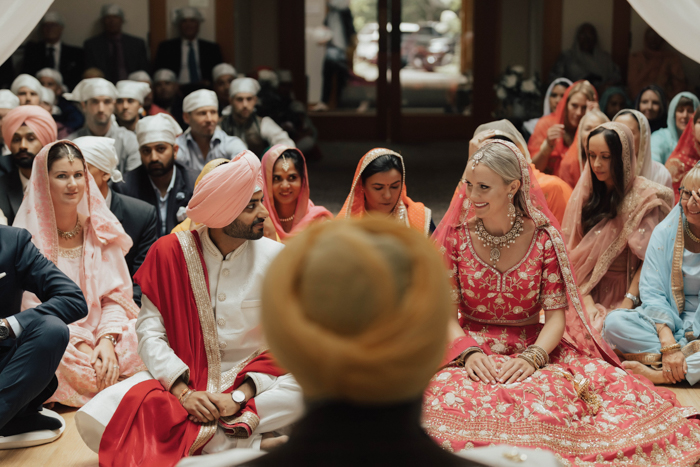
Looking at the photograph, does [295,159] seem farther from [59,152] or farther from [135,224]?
[59,152]

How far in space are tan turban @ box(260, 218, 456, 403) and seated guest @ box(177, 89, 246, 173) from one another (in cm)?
470

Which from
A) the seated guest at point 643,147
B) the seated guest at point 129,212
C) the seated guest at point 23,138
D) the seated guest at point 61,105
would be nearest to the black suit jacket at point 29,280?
the seated guest at point 129,212

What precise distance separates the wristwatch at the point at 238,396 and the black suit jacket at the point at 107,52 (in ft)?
21.1

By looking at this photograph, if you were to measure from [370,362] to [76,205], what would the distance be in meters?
2.93

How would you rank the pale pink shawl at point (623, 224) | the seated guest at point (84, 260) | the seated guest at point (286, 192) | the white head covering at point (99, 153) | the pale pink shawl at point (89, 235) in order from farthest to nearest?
the white head covering at point (99, 153), the seated guest at point (286, 192), the pale pink shawl at point (623, 224), the pale pink shawl at point (89, 235), the seated guest at point (84, 260)

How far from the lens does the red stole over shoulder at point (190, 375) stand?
2.46 m

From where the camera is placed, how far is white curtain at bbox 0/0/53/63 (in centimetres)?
319

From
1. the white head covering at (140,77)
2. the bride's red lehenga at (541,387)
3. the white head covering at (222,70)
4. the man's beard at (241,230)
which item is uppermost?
the white head covering at (222,70)

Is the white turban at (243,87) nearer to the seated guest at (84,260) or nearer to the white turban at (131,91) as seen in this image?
the white turban at (131,91)

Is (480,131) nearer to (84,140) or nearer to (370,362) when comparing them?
(84,140)

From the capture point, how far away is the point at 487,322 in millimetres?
2914

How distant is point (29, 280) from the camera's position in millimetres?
2900

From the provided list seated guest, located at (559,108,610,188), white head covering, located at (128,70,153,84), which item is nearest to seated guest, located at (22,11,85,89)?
white head covering, located at (128,70,153,84)

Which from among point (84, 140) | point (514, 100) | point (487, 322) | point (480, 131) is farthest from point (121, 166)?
point (514, 100)
